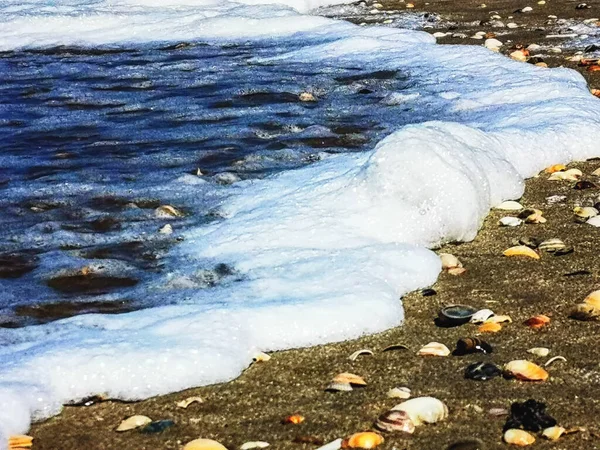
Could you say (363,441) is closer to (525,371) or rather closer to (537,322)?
(525,371)

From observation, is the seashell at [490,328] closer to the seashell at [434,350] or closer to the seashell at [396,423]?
the seashell at [434,350]

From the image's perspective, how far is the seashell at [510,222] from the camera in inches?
168

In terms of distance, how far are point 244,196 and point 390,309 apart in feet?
5.06

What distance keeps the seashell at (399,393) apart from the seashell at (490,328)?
20.1 inches

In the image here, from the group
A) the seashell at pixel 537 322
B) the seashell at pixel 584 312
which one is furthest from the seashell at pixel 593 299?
the seashell at pixel 537 322

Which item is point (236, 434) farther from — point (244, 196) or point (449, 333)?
point (244, 196)

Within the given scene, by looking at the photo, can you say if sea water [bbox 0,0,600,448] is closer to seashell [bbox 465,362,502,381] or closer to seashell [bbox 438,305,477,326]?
seashell [bbox 438,305,477,326]

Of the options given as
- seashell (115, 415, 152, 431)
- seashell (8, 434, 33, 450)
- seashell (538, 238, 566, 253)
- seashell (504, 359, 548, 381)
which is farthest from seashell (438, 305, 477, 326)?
seashell (8, 434, 33, 450)

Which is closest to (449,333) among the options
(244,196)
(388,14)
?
(244,196)

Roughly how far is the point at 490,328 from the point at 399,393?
566 mm

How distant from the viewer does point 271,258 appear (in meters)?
3.95

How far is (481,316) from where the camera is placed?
3254 mm

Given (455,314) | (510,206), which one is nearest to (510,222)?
(510,206)

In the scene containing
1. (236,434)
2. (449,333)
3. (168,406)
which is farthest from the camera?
(449,333)
